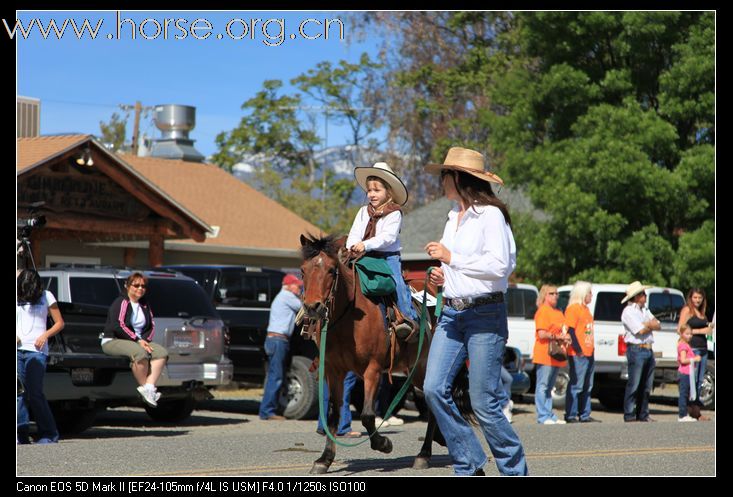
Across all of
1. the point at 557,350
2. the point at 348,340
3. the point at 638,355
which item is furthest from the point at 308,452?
the point at 638,355

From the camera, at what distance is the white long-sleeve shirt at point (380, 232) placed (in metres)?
10.7

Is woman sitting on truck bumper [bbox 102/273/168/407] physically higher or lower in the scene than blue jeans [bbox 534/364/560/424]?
higher

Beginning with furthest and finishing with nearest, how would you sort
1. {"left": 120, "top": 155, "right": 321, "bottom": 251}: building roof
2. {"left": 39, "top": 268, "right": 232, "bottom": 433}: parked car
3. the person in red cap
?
{"left": 120, "top": 155, "right": 321, "bottom": 251}: building roof, the person in red cap, {"left": 39, "top": 268, "right": 232, "bottom": 433}: parked car

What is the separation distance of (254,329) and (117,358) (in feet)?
13.9

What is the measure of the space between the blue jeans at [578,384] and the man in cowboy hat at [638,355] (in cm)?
77

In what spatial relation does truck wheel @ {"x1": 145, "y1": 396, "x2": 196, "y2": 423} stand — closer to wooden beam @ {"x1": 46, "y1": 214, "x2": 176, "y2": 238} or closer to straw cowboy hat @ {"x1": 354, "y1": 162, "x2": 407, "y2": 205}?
straw cowboy hat @ {"x1": 354, "y1": 162, "x2": 407, "y2": 205}

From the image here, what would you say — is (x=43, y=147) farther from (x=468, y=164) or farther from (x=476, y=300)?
(x=476, y=300)

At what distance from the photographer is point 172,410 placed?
1717 cm

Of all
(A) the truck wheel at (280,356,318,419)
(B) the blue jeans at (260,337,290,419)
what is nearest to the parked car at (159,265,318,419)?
(A) the truck wheel at (280,356,318,419)

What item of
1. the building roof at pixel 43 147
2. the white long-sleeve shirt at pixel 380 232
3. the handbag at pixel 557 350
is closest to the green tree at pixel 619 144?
the handbag at pixel 557 350

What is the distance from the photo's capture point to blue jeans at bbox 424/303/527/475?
8211mm

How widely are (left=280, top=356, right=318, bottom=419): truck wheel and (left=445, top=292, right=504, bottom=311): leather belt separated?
30.6 ft

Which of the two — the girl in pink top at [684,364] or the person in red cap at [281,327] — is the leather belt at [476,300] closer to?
the person in red cap at [281,327]
